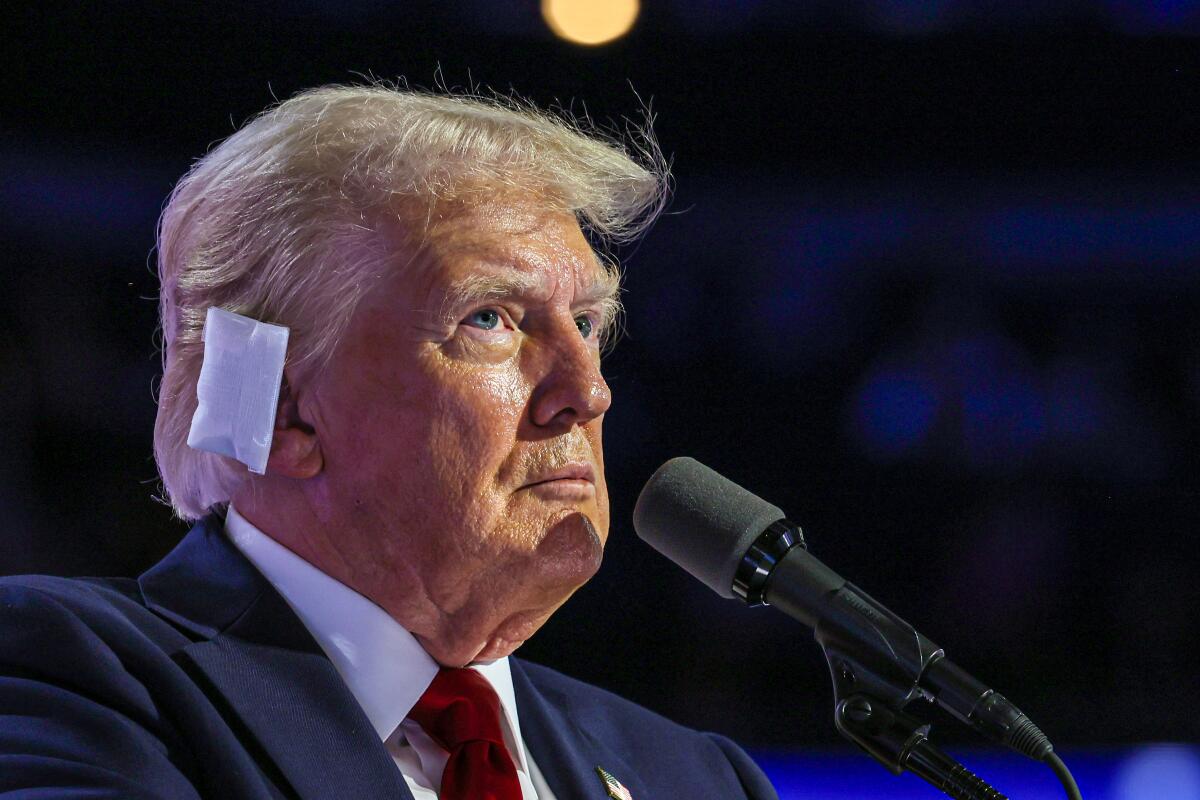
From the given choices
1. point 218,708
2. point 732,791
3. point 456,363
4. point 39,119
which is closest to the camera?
point 218,708

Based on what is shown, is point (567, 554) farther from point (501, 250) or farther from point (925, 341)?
point (925, 341)

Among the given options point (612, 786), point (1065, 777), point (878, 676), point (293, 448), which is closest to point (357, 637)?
point (293, 448)

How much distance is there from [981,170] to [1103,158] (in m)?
0.31

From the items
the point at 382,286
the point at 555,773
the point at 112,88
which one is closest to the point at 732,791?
the point at 555,773

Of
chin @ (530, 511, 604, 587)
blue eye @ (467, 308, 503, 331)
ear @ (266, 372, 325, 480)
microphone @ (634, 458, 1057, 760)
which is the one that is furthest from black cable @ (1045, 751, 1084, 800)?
ear @ (266, 372, 325, 480)

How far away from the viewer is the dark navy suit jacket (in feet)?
5.12

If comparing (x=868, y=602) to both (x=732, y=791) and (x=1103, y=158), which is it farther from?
(x=1103, y=158)

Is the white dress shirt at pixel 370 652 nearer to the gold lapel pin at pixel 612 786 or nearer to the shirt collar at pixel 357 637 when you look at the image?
the shirt collar at pixel 357 637

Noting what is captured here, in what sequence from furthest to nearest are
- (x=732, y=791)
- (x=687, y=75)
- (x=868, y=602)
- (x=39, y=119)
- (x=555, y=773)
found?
(x=687, y=75)
(x=39, y=119)
(x=732, y=791)
(x=555, y=773)
(x=868, y=602)

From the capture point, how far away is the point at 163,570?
196 cm

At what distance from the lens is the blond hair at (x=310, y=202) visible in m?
2.03

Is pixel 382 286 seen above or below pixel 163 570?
above

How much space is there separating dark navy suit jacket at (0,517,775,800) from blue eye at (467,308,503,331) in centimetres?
50

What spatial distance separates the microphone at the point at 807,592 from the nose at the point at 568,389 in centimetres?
23
